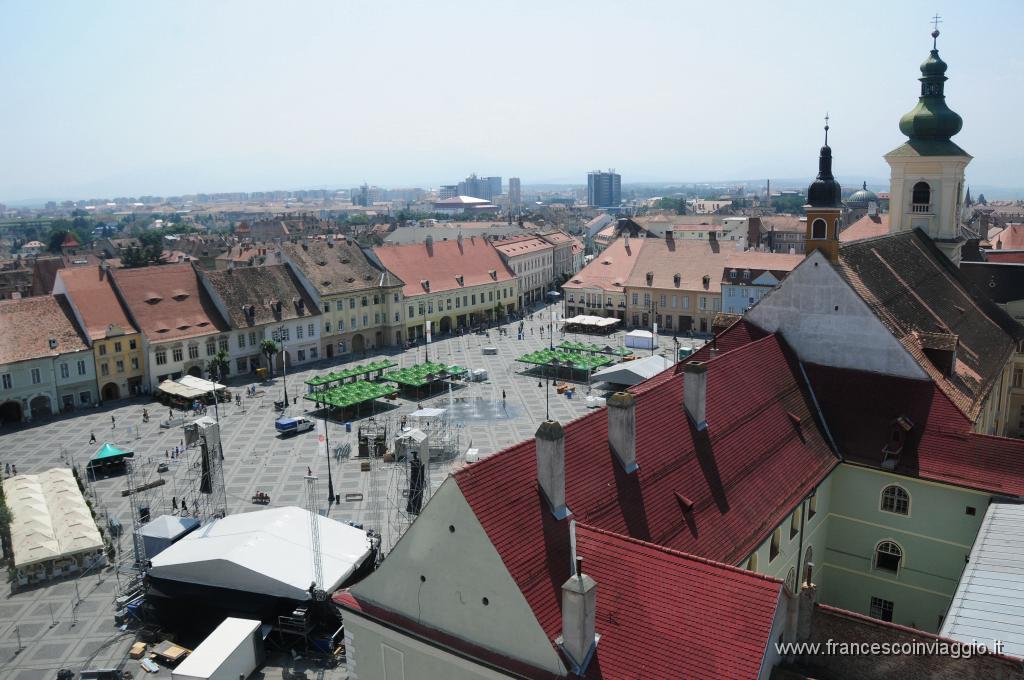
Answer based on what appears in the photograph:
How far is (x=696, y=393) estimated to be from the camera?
26.0 m

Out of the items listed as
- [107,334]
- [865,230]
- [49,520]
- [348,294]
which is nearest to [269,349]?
[348,294]

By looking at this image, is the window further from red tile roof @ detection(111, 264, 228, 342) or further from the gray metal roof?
red tile roof @ detection(111, 264, 228, 342)

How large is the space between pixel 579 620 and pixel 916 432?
2056cm

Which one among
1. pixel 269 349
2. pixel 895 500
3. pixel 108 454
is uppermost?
pixel 895 500

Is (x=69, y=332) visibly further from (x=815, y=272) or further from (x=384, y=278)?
(x=815, y=272)

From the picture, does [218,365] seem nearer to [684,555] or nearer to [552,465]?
[552,465]

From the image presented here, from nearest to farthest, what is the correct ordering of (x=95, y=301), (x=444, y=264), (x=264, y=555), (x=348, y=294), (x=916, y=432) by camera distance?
1. (x=916, y=432)
2. (x=264, y=555)
3. (x=95, y=301)
4. (x=348, y=294)
5. (x=444, y=264)

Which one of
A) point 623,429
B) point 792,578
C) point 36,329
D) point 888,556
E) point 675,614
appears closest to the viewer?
point 675,614

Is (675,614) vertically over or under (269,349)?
over

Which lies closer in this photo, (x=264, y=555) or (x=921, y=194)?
(x=264, y=555)

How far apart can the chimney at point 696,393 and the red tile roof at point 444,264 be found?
214ft

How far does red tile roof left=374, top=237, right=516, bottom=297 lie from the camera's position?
301 feet

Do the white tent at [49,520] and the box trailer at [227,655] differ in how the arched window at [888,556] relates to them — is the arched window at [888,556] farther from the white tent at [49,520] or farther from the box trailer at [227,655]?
the white tent at [49,520]

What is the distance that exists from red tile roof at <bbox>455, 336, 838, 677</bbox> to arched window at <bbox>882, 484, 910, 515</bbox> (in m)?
2.36
